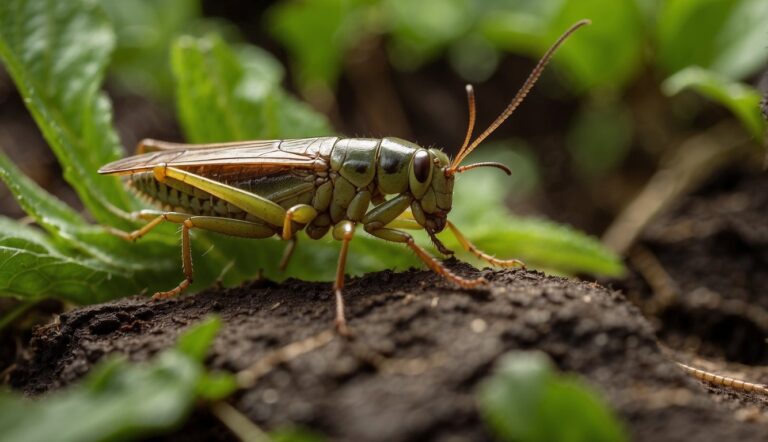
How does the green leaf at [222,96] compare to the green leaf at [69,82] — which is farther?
the green leaf at [222,96]

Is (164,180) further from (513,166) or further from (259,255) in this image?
(513,166)

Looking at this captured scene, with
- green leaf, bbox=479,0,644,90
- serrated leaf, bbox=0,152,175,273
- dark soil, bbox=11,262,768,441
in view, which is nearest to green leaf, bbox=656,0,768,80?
green leaf, bbox=479,0,644,90

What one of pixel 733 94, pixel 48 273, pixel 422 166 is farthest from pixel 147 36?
pixel 733 94

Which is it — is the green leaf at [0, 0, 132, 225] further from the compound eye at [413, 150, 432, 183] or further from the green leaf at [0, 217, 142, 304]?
the compound eye at [413, 150, 432, 183]

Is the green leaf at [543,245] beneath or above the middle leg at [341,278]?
beneath

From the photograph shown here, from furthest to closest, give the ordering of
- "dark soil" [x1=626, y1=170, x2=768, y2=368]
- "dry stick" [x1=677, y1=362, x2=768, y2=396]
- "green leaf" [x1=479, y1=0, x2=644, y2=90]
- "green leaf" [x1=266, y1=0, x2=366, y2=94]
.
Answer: "green leaf" [x1=266, y1=0, x2=366, y2=94], "green leaf" [x1=479, y1=0, x2=644, y2=90], "dark soil" [x1=626, y1=170, x2=768, y2=368], "dry stick" [x1=677, y1=362, x2=768, y2=396]

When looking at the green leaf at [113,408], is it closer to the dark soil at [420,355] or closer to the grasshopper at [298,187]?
the dark soil at [420,355]

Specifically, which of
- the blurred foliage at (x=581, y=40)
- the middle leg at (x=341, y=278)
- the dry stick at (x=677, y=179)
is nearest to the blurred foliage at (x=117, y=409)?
the middle leg at (x=341, y=278)
